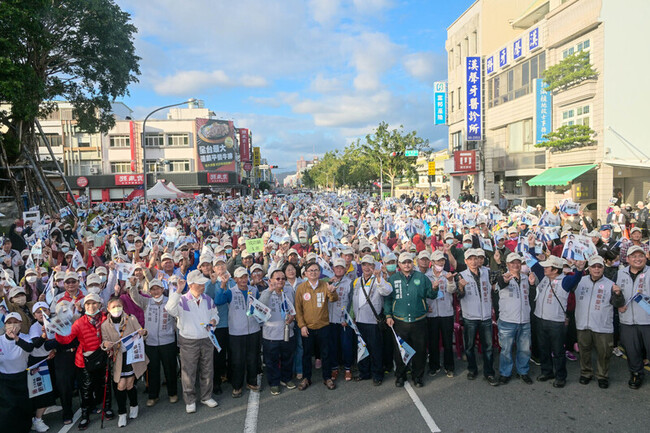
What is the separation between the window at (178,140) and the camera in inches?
2175

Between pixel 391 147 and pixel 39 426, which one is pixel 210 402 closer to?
pixel 39 426

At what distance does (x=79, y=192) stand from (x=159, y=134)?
11402 millimetres

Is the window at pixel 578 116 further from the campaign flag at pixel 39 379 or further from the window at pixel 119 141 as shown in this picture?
the window at pixel 119 141

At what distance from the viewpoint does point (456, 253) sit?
28.5 ft

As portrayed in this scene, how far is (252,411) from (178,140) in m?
53.7

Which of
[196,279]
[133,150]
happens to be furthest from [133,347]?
[133,150]

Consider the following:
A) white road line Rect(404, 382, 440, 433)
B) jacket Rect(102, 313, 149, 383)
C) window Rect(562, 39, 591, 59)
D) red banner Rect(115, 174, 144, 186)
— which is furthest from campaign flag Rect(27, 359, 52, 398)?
red banner Rect(115, 174, 144, 186)

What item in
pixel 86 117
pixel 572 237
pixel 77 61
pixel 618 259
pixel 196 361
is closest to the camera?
pixel 196 361

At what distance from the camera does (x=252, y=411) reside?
5.71 metres

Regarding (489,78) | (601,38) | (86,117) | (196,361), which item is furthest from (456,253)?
(489,78)

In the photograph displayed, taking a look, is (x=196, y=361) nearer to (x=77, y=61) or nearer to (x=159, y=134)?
(x=77, y=61)

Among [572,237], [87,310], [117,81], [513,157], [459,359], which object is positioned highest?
[117,81]

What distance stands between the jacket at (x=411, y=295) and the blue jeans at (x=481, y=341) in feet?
2.31

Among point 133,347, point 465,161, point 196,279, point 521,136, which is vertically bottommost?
point 133,347
